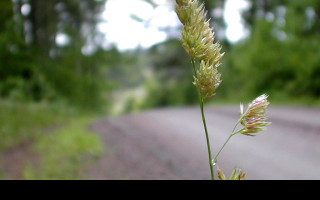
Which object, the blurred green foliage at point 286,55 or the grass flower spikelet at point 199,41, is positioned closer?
Result: the grass flower spikelet at point 199,41

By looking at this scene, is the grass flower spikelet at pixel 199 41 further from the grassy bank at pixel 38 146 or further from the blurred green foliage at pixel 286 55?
the blurred green foliage at pixel 286 55

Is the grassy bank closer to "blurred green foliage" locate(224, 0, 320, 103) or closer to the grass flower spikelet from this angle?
the grass flower spikelet

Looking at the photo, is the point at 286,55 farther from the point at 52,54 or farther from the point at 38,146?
the point at 38,146

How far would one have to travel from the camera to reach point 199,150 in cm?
951

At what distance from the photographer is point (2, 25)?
14539 mm

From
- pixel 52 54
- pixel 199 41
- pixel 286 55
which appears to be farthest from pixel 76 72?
pixel 199 41

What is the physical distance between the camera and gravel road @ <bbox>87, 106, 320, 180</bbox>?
284 inches

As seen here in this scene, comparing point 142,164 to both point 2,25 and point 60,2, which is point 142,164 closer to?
point 2,25

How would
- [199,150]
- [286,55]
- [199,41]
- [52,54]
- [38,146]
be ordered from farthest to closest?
[52,54]
[286,55]
[38,146]
[199,150]
[199,41]

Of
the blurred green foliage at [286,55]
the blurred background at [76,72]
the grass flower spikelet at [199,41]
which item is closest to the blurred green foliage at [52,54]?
the blurred background at [76,72]

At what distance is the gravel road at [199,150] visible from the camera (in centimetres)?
720

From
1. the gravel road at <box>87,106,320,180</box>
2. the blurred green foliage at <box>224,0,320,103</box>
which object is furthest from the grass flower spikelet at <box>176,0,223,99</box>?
the blurred green foliage at <box>224,0,320,103</box>
